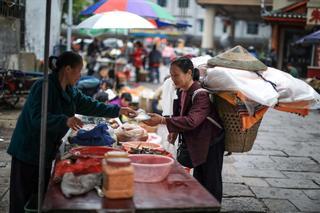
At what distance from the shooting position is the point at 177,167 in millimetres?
3734

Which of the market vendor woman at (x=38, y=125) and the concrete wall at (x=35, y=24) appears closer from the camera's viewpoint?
the market vendor woman at (x=38, y=125)

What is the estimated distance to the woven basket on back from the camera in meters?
4.28

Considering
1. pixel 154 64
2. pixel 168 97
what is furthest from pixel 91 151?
pixel 154 64

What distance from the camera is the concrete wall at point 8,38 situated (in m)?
13.0

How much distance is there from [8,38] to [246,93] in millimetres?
11234

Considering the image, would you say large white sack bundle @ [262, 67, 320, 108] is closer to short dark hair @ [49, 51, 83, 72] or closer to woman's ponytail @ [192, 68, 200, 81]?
woman's ponytail @ [192, 68, 200, 81]

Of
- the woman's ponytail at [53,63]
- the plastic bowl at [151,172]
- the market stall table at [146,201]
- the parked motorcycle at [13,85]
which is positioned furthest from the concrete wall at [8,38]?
the market stall table at [146,201]

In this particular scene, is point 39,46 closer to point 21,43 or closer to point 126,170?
point 21,43

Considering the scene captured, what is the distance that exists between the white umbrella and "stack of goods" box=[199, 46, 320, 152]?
4.22m

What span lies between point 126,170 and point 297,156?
6697 mm

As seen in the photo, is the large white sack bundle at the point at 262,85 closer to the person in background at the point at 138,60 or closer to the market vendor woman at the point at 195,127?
the market vendor woman at the point at 195,127

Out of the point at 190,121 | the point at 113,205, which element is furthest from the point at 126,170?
the point at 190,121

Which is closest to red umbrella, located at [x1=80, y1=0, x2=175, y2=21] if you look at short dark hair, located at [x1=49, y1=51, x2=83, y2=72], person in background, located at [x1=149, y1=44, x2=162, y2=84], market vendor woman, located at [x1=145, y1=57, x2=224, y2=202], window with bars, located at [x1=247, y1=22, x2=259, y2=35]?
market vendor woman, located at [x1=145, y1=57, x2=224, y2=202]

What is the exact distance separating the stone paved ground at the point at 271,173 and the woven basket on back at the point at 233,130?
156cm
